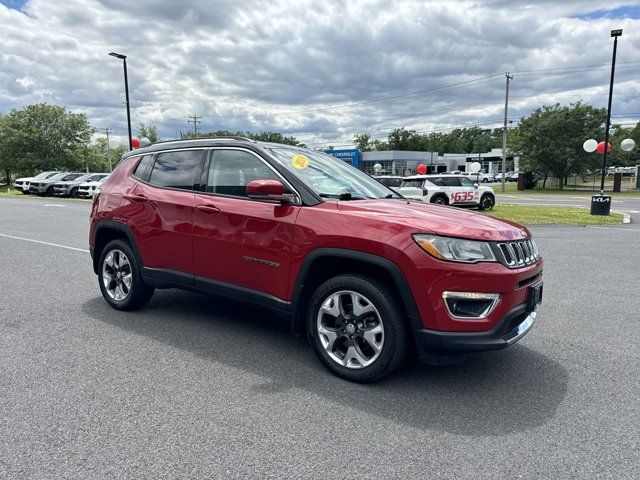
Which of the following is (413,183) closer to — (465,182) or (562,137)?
(465,182)

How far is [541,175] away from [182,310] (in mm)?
48445

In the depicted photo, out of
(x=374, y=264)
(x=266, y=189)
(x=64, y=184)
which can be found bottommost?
(x=64, y=184)

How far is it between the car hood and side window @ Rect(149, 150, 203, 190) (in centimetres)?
164

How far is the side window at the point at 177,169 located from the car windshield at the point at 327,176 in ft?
2.77

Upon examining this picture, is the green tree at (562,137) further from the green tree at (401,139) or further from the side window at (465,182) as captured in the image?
the green tree at (401,139)

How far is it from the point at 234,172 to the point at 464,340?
240 centimetres

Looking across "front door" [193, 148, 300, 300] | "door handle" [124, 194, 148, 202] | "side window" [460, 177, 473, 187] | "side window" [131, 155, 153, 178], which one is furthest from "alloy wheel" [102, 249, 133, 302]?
"side window" [460, 177, 473, 187]

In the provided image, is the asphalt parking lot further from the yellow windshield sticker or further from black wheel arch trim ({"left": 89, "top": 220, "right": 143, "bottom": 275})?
the yellow windshield sticker

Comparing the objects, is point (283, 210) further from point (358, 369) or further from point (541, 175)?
point (541, 175)

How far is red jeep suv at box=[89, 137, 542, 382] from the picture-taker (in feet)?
9.95

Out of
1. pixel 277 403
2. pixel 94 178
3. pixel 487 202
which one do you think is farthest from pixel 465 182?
pixel 94 178

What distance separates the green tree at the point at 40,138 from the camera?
1923 inches

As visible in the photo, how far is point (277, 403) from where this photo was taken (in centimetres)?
311

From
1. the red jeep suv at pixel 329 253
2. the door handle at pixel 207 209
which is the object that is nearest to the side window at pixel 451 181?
the red jeep suv at pixel 329 253
